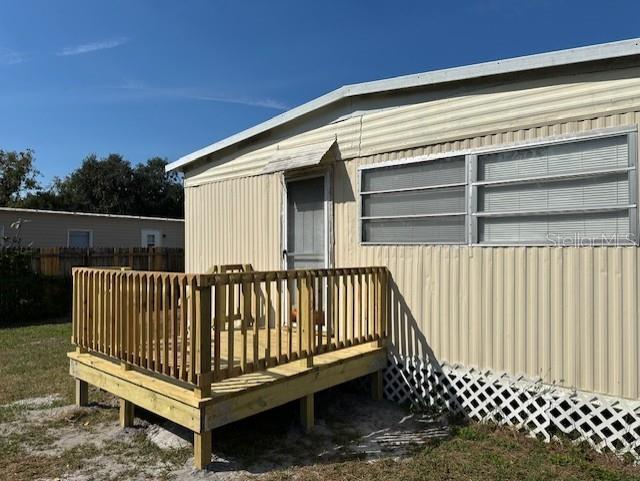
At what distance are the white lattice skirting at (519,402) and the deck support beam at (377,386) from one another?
0.18 ft

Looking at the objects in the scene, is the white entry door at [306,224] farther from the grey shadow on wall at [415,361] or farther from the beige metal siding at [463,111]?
the grey shadow on wall at [415,361]

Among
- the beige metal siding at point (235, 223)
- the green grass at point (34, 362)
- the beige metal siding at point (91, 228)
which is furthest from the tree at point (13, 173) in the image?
the beige metal siding at point (235, 223)

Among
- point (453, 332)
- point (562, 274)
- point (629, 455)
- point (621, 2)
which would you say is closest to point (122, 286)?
point (453, 332)

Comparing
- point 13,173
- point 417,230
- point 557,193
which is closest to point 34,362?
point 417,230

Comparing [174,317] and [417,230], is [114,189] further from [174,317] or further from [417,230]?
[174,317]

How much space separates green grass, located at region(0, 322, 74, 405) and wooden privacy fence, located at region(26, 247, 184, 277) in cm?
248

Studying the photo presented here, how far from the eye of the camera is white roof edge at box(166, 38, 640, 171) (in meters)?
3.46

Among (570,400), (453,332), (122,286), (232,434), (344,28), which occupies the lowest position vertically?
(232,434)

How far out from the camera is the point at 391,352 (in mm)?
4891

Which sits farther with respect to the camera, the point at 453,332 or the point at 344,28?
the point at 344,28

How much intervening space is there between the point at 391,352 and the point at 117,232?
42.6 feet

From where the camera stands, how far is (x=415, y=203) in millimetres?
4754

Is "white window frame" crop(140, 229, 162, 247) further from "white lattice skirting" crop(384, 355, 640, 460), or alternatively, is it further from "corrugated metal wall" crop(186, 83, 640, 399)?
"white lattice skirting" crop(384, 355, 640, 460)

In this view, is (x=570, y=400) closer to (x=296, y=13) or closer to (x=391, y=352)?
(x=391, y=352)
